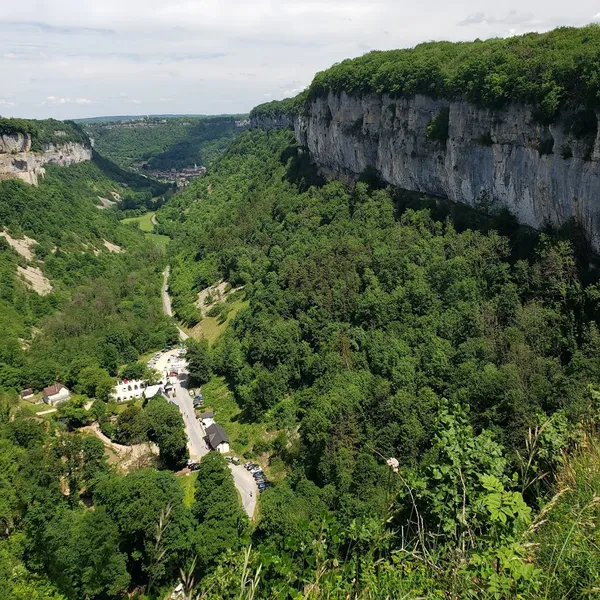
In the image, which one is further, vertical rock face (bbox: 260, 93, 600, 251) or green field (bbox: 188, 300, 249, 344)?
green field (bbox: 188, 300, 249, 344)

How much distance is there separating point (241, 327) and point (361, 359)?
48.5 feet

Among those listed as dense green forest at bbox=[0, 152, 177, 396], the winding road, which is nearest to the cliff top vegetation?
dense green forest at bbox=[0, 152, 177, 396]

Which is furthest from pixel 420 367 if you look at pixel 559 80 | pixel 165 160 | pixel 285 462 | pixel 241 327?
pixel 165 160

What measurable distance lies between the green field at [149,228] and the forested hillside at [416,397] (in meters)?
42.4

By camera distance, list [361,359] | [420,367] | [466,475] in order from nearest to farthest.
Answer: [466,475] < [420,367] < [361,359]

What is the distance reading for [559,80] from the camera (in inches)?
1017

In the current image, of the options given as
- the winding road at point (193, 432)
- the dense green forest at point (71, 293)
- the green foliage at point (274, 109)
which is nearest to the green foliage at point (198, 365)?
the winding road at point (193, 432)

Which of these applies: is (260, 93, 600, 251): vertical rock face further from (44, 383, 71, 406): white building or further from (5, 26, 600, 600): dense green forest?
(44, 383, 71, 406): white building

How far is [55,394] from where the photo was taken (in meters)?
38.3

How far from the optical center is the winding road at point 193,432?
27.2 m

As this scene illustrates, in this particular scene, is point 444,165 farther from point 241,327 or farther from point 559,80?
point 241,327

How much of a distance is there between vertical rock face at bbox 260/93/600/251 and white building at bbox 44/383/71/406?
31642 millimetres

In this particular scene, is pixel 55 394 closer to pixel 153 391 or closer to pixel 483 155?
pixel 153 391

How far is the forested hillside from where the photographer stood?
5.38 meters
